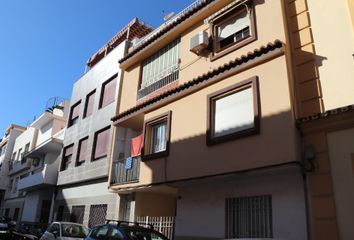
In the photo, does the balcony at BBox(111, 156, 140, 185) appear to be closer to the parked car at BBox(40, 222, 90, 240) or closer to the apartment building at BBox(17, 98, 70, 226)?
the parked car at BBox(40, 222, 90, 240)

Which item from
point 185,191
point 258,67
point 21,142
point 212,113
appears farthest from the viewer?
point 21,142

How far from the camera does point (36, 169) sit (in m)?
27.1

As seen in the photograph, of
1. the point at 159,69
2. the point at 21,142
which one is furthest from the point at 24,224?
the point at 159,69

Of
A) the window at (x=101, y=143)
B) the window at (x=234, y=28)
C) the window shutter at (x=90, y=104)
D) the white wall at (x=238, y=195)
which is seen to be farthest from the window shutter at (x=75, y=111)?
the window at (x=234, y=28)

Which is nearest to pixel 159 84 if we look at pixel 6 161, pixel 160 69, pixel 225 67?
pixel 160 69

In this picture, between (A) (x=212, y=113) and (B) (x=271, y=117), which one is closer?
(B) (x=271, y=117)

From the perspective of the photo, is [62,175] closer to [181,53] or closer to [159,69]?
[159,69]

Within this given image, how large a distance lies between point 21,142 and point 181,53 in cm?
2733

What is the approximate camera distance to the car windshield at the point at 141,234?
8.34m

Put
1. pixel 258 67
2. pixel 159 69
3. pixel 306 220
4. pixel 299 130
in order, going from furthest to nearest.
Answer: pixel 159 69 → pixel 258 67 → pixel 299 130 → pixel 306 220

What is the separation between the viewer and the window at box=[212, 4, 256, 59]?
35.3 feet

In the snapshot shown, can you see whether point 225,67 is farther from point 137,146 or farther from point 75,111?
point 75,111

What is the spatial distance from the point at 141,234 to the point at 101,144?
954 cm

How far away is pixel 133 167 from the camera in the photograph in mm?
13383
